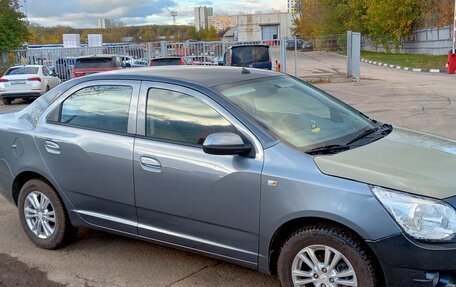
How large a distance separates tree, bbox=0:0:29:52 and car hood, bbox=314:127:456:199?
26.9 m

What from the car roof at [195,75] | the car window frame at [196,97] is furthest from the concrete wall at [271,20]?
the car window frame at [196,97]

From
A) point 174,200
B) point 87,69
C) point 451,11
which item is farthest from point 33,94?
point 451,11

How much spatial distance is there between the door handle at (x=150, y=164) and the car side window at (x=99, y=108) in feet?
1.14

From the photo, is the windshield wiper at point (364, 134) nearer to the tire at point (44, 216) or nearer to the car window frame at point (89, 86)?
the car window frame at point (89, 86)

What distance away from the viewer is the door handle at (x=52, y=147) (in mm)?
4074

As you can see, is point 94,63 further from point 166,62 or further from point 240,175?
point 240,175

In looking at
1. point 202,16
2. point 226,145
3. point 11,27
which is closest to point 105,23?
point 202,16

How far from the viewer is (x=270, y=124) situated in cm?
336

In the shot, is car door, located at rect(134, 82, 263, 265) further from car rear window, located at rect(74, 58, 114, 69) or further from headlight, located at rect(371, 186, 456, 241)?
car rear window, located at rect(74, 58, 114, 69)

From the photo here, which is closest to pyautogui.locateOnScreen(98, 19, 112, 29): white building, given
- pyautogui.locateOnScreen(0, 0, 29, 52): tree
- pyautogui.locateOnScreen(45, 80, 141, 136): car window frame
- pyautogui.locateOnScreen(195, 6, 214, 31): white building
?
pyautogui.locateOnScreen(195, 6, 214, 31): white building

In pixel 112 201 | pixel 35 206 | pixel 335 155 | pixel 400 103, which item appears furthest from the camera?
pixel 400 103

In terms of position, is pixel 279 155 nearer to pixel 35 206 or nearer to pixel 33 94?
pixel 35 206

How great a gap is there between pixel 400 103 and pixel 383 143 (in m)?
10.2

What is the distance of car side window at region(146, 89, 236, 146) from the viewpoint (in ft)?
11.3
